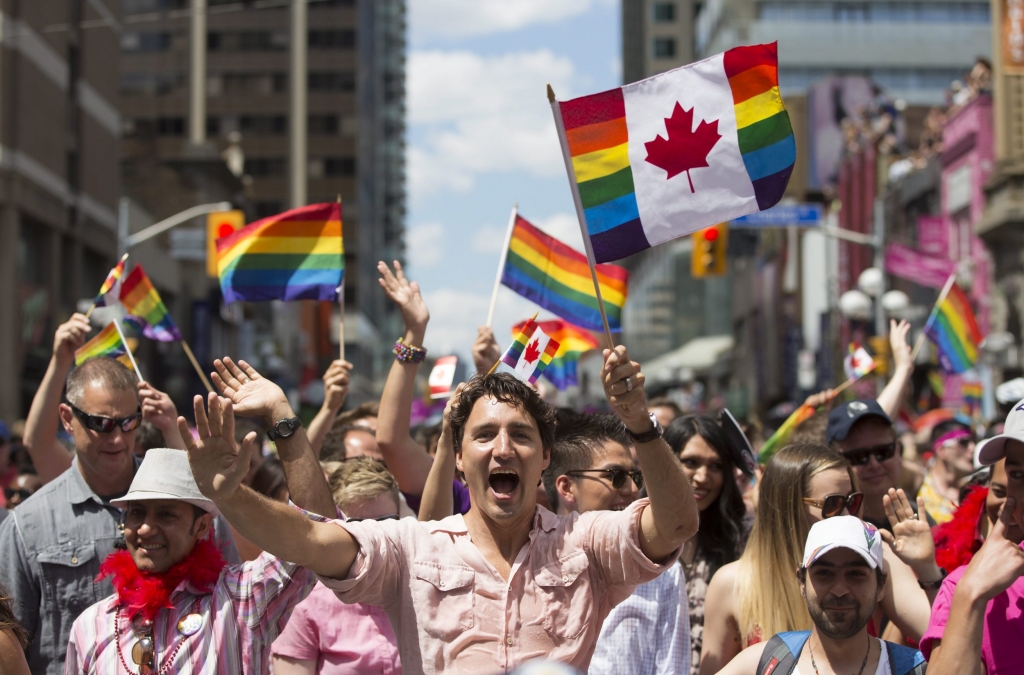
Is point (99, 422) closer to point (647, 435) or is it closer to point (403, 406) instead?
point (403, 406)

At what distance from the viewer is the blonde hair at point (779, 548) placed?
4.83 metres

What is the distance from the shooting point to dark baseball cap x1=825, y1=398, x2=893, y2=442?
6.37 metres

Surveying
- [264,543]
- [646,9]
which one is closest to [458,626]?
[264,543]

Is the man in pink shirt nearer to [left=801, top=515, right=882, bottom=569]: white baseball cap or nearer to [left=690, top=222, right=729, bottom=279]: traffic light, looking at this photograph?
[left=801, top=515, right=882, bottom=569]: white baseball cap

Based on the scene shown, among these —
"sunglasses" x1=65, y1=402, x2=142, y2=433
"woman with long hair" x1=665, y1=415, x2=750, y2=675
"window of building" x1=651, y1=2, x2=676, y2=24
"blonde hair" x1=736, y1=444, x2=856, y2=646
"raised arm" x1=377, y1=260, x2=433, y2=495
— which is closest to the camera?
"blonde hair" x1=736, y1=444, x2=856, y2=646

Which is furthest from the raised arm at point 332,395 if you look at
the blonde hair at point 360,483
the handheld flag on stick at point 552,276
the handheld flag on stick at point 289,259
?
the handheld flag on stick at point 552,276

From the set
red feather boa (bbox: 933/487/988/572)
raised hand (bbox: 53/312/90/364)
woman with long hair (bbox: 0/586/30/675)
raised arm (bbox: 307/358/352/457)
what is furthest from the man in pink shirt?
raised hand (bbox: 53/312/90/364)

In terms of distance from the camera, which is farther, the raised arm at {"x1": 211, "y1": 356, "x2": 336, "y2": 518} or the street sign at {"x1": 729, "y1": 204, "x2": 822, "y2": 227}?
the street sign at {"x1": 729, "y1": 204, "x2": 822, "y2": 227}

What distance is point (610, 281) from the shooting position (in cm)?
879

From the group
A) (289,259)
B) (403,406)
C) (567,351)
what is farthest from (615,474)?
(567,351)

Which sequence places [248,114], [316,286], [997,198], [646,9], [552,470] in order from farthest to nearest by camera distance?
[646,9]
[248,114]
[997,198]
[316,286]
[552,470]

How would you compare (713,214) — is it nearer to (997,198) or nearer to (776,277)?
(997,198)

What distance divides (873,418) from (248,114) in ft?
303

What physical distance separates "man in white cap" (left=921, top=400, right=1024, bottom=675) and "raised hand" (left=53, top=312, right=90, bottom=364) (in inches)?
160
